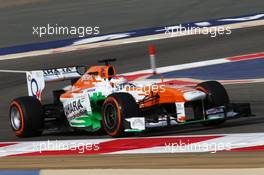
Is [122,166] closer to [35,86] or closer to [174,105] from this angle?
[174,105]

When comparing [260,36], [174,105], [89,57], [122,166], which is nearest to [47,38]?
[89,57]

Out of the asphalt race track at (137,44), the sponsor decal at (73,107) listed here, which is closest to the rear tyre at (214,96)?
the asphalt race track at (137,44)

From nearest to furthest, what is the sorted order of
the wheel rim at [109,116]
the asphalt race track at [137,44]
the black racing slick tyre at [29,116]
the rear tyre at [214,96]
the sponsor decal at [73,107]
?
the wheel rim at [109,116]
the rear tyre at [214,96]
the sponsor decal at [73,107]
the black racing slick tyre at [29,116]
the asphalt race track at [137,44]

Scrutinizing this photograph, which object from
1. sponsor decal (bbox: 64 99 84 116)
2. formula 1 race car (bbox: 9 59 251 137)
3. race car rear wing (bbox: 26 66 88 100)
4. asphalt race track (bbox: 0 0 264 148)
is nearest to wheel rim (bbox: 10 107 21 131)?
formula 1 race car (bbox: 9 59 251 137)

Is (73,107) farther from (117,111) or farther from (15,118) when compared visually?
(117,111)

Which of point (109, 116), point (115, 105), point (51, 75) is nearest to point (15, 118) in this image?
point (51, 75)

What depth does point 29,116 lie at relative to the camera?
12.7m

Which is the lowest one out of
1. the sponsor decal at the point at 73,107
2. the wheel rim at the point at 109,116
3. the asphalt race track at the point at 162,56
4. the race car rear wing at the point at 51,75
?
the wheel rim at the point at 109,116

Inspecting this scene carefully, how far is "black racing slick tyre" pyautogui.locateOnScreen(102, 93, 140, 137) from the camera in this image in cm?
1145

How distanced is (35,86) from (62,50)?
922cm

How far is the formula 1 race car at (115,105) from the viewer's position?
37.9ft

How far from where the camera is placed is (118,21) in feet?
84.5

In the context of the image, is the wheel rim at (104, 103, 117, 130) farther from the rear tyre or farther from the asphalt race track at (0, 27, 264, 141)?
the asphalt race track at (0, 27, 264, 141)

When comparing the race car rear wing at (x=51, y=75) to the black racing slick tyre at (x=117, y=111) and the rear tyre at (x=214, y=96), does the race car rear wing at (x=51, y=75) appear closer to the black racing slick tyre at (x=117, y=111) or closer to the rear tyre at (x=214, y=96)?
the black racing slick tyre at (x=117, y=111)
